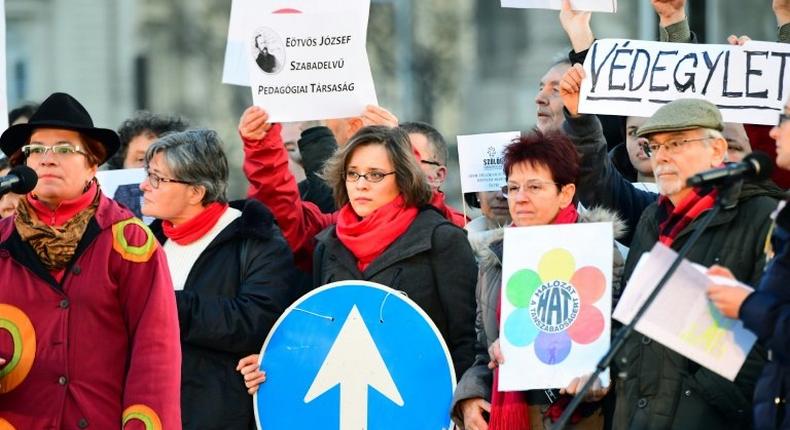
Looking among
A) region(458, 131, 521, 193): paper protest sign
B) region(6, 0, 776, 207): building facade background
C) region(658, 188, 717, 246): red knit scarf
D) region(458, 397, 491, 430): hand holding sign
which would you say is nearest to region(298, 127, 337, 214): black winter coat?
region(458, 131, 521, 193): paper protest sign

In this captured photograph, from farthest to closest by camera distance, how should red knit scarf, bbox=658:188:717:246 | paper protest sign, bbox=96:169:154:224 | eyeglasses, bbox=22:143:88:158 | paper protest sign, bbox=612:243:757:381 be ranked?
paper protest sign, bbox=96:169:154:224 → eyeglasses, bbox=22:143:88:158 → red knit scarf, bbox=658:188:717:246 → paper protest sign, bbox=612:243:757:381

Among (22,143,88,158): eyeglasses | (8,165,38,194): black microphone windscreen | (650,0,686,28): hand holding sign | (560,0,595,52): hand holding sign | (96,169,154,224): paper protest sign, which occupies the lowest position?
(96,169,154,224): paper protest sign

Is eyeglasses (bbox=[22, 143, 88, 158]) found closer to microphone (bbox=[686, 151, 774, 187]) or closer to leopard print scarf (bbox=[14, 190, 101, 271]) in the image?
leopard print scarf (bbox=[14, 190, 101, 271])

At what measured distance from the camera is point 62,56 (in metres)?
24.8

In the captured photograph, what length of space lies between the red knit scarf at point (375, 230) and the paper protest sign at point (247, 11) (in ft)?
3.37

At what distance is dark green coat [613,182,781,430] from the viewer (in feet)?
23.7

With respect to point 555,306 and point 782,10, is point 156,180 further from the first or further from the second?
point 782,10

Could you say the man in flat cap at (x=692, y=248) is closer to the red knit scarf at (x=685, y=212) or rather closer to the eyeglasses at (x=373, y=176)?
the red knit scarf at (x=685, y=212)

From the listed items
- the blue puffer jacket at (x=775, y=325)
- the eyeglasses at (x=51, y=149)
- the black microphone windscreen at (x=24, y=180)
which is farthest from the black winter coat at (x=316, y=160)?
the blue puffer jacket at (x=775, y=325)

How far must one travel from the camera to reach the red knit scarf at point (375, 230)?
844cm

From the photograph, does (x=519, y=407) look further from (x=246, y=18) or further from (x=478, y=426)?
(x=246, y=18)

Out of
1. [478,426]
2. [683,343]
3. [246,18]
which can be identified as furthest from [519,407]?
[246,18]

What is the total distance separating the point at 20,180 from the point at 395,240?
1.98m

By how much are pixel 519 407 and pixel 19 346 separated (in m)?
2.02
